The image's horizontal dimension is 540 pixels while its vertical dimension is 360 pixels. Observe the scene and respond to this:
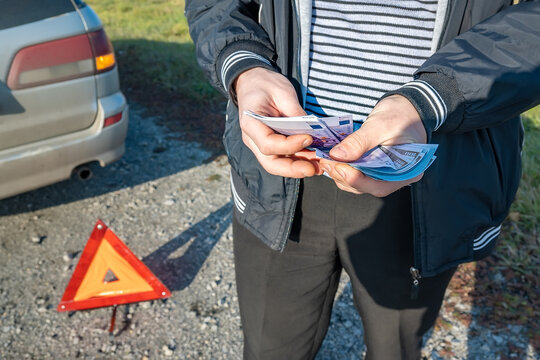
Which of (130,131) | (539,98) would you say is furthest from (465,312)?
(130,131)

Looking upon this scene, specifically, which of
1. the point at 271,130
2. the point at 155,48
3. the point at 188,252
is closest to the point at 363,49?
the point at 271,130

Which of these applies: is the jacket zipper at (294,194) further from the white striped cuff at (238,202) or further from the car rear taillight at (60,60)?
the car rear taillight at (60,60)

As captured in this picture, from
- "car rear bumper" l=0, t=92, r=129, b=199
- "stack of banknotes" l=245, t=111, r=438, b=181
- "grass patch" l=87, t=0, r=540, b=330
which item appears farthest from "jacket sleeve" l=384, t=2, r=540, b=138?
"car rear bumper" l=0, t=92, r=129, b=199

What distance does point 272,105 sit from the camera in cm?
121

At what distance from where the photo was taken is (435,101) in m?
1.07

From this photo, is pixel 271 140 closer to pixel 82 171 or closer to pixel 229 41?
pixel 229 41

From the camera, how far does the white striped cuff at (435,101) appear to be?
1066 millimetres

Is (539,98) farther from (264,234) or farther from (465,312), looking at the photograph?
(465,312)

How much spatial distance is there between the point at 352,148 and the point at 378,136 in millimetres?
75

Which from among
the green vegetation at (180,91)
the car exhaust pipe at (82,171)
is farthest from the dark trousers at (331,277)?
the car exhaust pipe at (82,171)

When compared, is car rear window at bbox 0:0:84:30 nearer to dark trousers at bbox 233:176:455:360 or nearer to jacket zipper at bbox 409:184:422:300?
dark trousers at bbox 233:176:455:360

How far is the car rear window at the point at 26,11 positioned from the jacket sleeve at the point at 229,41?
6.02 feet

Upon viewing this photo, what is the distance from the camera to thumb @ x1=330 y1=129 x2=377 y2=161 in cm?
100

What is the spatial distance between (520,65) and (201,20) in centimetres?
90
